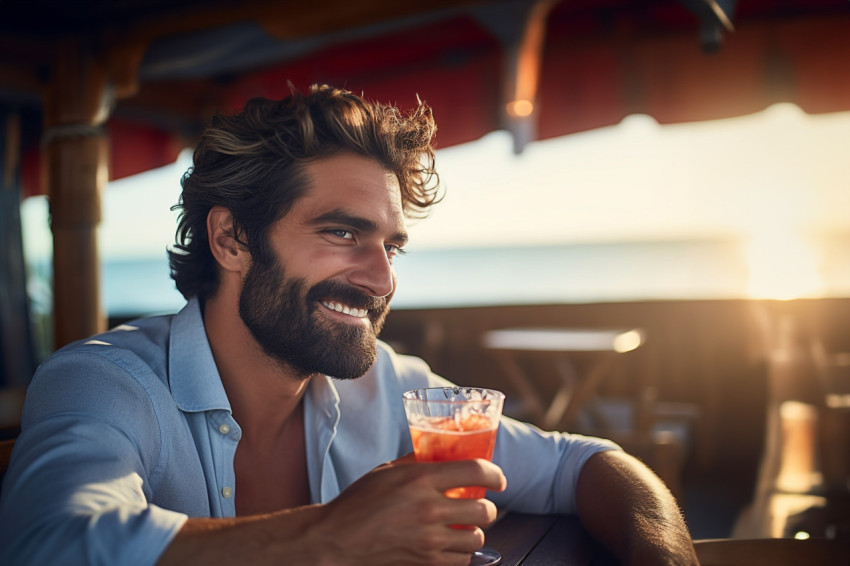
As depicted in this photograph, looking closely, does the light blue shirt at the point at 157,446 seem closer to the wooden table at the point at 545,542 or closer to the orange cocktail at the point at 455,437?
the wooden table at the point at 545,542

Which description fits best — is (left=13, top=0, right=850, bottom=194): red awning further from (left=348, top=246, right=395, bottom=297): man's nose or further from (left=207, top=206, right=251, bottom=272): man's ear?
(left=348, top=246, right=395, bottom=297): man's nose

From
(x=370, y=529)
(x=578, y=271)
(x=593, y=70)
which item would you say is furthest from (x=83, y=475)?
(x=578, y=271)

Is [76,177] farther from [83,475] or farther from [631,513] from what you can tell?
[631,513]

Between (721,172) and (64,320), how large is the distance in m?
27.5

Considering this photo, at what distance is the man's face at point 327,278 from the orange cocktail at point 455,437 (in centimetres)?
47

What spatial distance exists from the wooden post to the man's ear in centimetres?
150

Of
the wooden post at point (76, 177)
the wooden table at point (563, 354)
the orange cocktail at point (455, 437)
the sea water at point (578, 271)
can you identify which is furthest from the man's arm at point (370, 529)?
the sea water at point (578, 271)

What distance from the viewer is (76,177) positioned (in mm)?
2809

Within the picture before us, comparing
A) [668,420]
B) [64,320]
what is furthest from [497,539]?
[668,420]

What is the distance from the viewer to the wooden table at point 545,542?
45.5 inches

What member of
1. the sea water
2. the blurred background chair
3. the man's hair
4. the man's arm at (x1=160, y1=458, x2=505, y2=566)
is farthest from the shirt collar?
the sea water

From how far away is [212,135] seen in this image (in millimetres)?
1679

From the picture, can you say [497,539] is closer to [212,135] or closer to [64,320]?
[212,135]

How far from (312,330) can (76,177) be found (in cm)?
198
